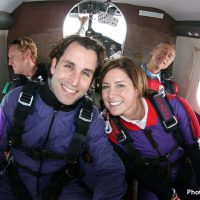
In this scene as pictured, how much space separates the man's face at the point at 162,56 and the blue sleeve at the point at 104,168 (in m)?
1.82

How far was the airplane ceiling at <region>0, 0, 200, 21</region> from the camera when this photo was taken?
9.25 ft

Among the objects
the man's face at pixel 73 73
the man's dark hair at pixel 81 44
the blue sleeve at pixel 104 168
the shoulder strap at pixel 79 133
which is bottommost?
the blue sleeve at pixel 104 168

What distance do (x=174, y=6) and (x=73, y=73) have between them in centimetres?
220

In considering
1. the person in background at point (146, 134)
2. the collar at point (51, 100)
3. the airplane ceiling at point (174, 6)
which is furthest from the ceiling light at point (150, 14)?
the collar at point (51, 100)

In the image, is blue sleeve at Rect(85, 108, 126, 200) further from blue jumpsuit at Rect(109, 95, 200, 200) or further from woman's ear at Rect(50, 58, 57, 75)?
woman's ear at Rect(50, 58, 57, 75)

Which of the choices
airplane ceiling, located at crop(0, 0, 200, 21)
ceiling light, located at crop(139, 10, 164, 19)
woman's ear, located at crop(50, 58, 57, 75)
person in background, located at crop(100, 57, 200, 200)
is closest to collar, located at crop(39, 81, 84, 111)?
woman's ear, located at crop(50, 58, 57, 75)

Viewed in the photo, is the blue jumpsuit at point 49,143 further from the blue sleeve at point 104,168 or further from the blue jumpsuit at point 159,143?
the blue jumpsuit at point 159,143

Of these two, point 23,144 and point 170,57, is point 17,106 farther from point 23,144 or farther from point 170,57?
point 170,57

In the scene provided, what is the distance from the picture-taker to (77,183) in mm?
1744

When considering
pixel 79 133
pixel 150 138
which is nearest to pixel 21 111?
pixel 79 133

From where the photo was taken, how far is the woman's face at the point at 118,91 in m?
1.82

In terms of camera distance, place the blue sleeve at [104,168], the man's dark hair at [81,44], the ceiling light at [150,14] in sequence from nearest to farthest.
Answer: the blue sleeve at [104,168] → the man's dark hair at [81,44] → the ceiling light at [150,14]

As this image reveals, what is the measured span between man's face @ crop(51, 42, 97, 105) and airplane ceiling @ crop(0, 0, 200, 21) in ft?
5.35

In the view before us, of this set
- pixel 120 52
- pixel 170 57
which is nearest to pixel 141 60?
pixel 120 52
